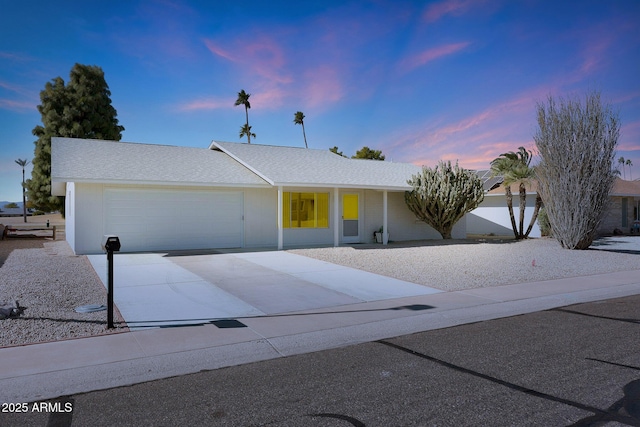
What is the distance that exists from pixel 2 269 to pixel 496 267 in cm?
1367

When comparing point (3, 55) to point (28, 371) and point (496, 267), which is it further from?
point (496, 267)

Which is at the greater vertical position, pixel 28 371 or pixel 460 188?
pixel 460 188

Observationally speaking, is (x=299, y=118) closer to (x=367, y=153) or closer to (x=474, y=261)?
(x=367, y=153)

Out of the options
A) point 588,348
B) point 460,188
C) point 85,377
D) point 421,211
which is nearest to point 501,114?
point 460,188

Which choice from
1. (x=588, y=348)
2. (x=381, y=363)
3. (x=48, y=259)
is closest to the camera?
(x=381, y=363)

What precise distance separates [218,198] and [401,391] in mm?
14610

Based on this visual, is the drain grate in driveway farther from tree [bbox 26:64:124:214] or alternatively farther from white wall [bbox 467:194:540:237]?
tree [bbox 26:64:124:214]

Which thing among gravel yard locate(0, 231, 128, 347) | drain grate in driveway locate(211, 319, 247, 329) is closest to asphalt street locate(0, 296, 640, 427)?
drain grate in driveway locate(211, 319, 247, 329)

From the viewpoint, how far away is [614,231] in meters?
28.4

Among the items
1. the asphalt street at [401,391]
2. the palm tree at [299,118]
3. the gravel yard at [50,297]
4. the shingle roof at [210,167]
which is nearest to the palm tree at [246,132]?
the palm tree at [299,118]

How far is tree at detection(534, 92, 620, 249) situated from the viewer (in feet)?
57.3

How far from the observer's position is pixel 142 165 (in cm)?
1761

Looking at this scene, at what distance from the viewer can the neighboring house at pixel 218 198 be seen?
15859mm

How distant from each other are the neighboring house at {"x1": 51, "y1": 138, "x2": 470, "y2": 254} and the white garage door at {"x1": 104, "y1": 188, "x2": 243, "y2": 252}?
4cm
